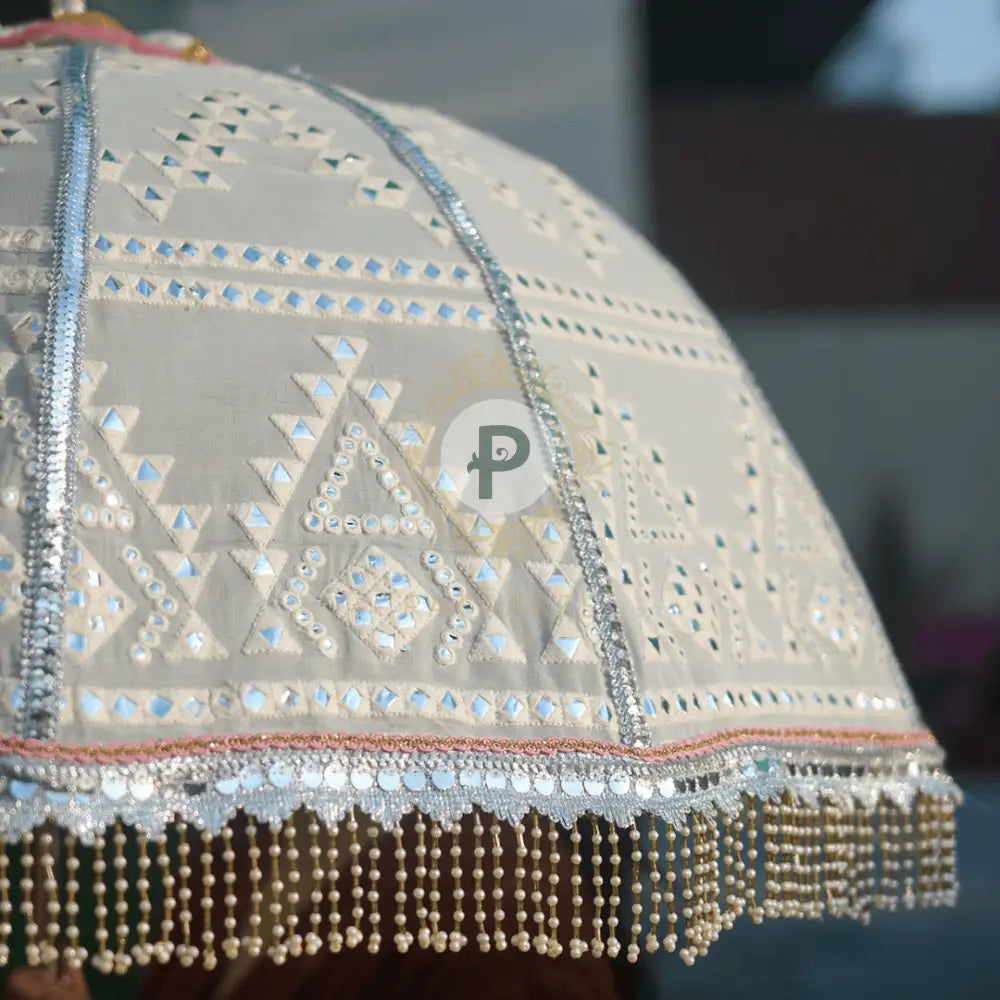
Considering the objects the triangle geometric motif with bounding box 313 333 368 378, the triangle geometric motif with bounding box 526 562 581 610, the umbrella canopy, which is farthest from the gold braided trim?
the triangle geometric motif with bounding box 313 333 368 378

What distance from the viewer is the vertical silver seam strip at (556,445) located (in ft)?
2.75

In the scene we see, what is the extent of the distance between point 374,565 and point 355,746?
0.31 ft

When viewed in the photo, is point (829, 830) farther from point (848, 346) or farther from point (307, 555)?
point (848, 346)

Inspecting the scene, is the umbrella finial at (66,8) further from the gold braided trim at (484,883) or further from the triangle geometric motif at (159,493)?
the gold braided trim at (484,883)

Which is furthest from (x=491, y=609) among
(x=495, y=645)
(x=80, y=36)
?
(x=80, y=36)

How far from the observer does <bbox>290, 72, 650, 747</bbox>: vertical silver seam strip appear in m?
0.84

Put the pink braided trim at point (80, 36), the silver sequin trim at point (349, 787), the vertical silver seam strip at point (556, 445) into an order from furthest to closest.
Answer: the pink braided trim at point (80, 36), the vertical silver seam strip at point (556, 445), the silver sequin trim at point (349, 787)

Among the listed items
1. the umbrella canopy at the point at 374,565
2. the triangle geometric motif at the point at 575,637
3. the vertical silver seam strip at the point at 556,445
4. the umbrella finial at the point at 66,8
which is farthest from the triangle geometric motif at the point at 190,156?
the triangle geometric motif at the point at 575,637

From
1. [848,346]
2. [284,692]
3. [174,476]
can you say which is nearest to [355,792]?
[284,692]

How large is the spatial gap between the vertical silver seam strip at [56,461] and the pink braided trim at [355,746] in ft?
0.04

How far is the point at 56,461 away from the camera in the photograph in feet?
2.60

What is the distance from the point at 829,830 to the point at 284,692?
15.2 inches

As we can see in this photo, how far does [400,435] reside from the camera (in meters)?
0.85

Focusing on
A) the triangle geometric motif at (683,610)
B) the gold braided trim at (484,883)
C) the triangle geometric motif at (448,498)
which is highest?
the triangle geometric motif at (448,498)
